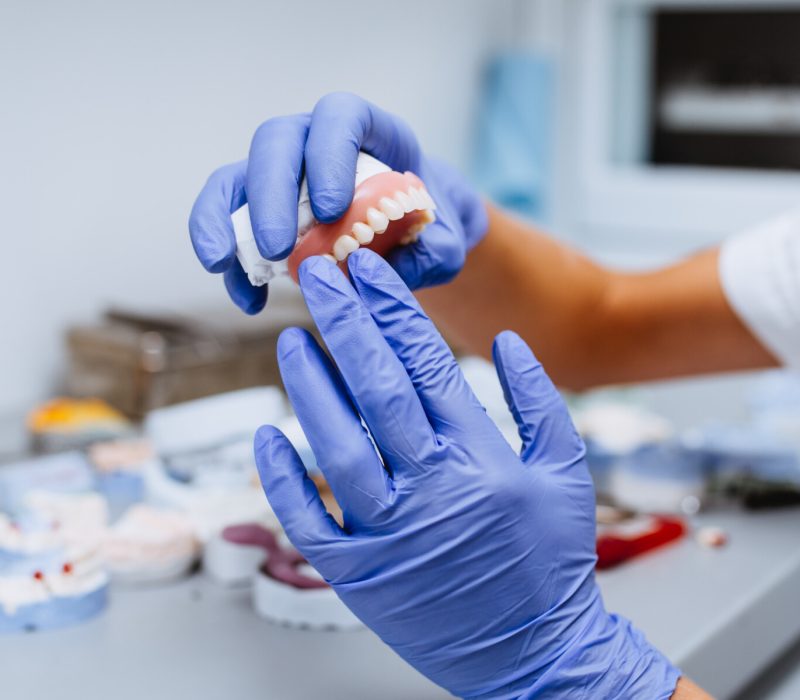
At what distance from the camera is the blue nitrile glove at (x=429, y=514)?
73 cm

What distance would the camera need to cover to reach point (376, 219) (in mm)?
809

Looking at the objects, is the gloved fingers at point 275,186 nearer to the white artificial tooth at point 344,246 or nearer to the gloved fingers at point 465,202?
the white artificial tooth at point 344,246

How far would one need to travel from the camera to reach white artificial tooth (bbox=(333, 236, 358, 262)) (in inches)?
31.9

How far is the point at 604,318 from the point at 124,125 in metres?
0.85

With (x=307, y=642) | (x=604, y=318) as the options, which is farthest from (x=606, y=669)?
(x=604, y=318)

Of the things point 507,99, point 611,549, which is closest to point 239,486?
point 611,549

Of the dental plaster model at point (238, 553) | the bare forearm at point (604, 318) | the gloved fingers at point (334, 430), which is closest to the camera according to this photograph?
the gloved fingers at point (334, 430)

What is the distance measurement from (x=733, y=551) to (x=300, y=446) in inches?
19.3

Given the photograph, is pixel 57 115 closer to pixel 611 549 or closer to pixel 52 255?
pixel 52 255

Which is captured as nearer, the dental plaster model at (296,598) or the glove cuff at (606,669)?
the glove cuff at (606,669)

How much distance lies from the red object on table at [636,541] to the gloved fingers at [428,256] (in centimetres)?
35

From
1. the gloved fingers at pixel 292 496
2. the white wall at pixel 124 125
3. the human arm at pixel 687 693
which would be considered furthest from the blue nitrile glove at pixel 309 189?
the white wall at pixel 124 125

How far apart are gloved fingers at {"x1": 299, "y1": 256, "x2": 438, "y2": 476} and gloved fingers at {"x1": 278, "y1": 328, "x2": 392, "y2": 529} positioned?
0.01 meters

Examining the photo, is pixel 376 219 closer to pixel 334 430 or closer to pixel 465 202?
pixel 334 430
